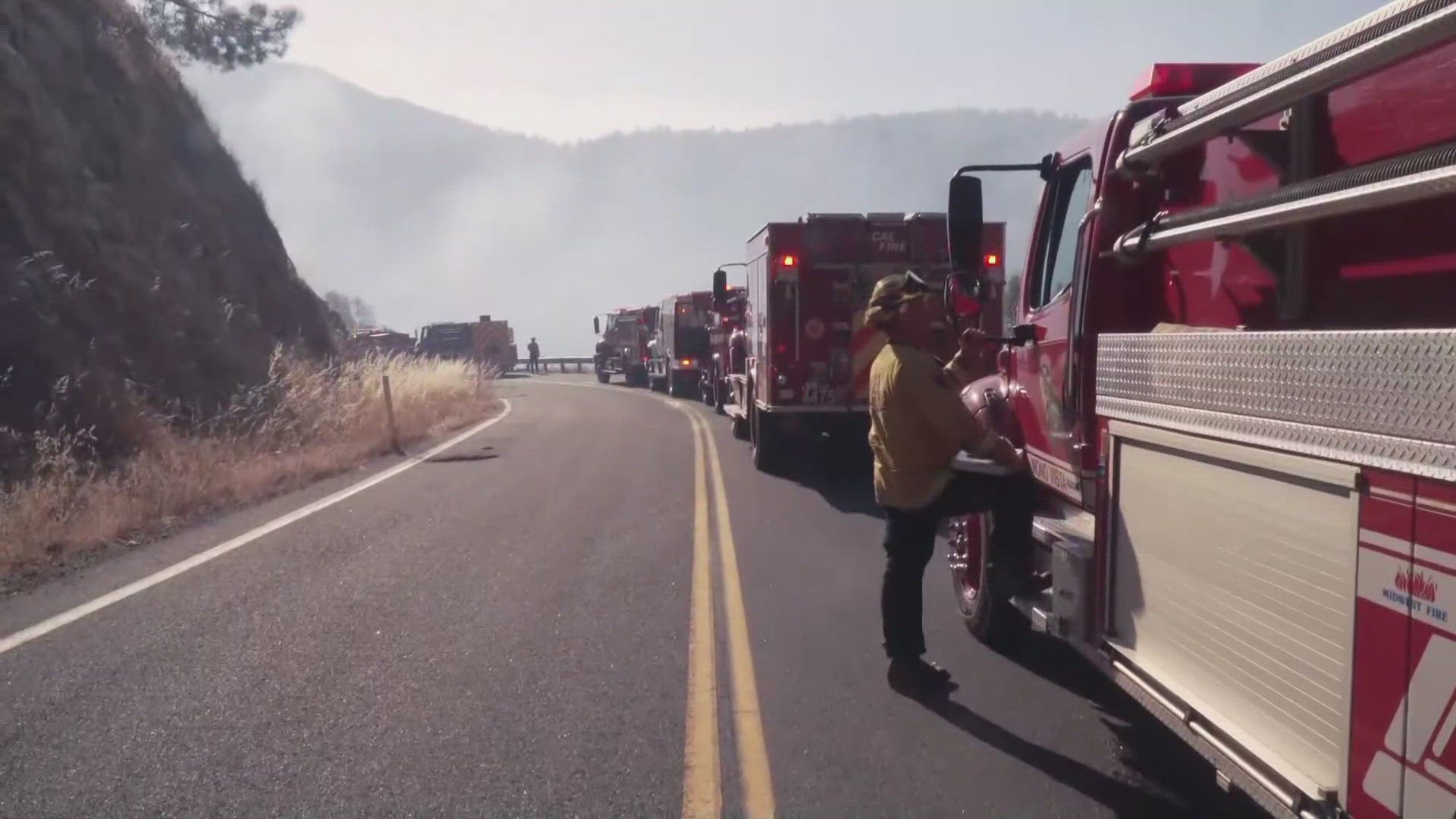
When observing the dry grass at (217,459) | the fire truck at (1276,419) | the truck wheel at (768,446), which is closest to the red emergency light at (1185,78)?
the fire truck at (1276,419)

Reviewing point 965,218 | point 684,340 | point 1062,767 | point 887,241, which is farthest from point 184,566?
point 684,340

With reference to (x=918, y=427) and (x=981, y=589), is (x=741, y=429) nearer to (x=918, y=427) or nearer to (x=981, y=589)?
(x=981, y=589)

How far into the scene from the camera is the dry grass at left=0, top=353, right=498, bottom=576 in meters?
9.52

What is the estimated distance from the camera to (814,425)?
13727mm

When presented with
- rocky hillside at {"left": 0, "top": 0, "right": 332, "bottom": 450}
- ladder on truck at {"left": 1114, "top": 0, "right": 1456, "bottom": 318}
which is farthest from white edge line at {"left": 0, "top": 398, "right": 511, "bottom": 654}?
ladder on truck at {"left": 1114, "top": 0, "right": 1456, "bottom": 318}

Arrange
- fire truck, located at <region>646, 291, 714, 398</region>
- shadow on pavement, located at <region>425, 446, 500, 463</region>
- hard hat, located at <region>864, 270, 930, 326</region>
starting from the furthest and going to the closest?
1. fire truck, located at <region>646, 291, 714, 398</region>
2. shadow on pavement, located at <region>425, 446, 500, 463</region>
3. hard hat, located at <region>864, 270, 930, 326</region>

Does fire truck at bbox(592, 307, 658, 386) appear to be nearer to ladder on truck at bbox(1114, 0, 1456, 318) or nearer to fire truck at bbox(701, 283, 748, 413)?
fire truck at bbox(701, 283, 748, 413)

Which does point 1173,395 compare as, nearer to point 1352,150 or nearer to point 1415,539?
point 1352,150

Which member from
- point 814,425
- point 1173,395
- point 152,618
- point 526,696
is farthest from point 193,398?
point 1173,395

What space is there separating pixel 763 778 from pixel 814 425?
30.6 ft

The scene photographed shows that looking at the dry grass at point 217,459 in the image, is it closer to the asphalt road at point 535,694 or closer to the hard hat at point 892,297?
the asphalt road at point 535,694

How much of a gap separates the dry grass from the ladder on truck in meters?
8.13

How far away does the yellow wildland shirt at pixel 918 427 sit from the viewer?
5.18 metres

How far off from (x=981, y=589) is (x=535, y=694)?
7.82ft
